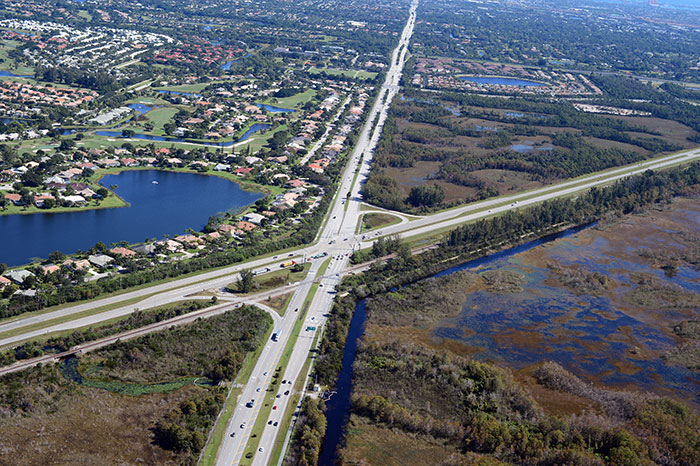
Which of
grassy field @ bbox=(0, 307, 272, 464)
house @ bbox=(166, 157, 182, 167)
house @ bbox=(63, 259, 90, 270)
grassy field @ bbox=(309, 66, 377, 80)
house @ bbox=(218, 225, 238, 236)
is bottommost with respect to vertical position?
grassy field @ bbox=(0, 307, 272, 464)

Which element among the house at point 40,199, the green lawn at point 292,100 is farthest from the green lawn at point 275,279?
the green lawn at point 292,100

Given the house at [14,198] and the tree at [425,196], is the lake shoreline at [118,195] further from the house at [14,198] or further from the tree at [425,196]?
the tree at [425,196]

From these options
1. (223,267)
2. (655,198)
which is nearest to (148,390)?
(223,267)

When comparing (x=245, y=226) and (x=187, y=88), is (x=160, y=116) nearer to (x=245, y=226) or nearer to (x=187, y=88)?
(x=187, y=88)

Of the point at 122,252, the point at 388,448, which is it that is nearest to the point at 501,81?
the point at 122,252

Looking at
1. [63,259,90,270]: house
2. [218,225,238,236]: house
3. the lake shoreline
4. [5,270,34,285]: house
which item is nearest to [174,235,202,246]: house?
[218,225,238,236]: house

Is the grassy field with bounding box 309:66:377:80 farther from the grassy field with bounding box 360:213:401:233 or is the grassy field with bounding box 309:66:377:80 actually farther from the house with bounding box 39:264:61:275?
the house with bounding box 39:264:61:275

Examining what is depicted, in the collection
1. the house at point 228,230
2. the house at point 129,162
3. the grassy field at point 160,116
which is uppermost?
the grassy field at point 160,116

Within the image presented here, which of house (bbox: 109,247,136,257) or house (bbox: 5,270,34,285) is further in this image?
house (bbox: 109,247,136,257)
